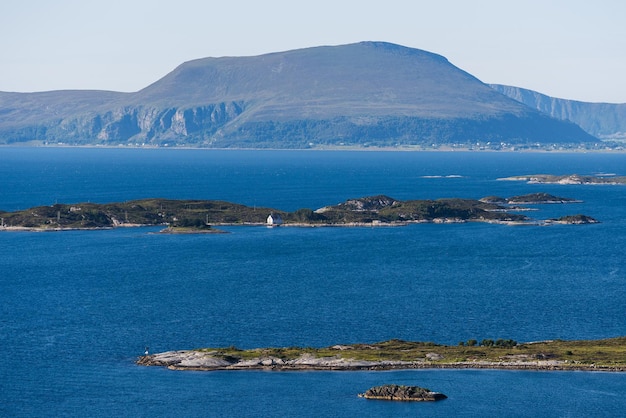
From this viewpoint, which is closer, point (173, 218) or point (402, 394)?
point (402, 394)

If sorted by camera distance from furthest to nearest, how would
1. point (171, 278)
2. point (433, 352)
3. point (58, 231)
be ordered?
point (58, 231)
point (171, 278)
point (433, 352)

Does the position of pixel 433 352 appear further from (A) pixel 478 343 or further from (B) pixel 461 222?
(B) pixel 461 222

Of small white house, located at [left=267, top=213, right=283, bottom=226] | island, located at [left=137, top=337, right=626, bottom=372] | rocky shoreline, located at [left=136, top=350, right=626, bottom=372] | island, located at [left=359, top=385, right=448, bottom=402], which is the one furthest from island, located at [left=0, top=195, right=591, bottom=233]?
island, located at [left=359, top=385, right=448, bottom=402]

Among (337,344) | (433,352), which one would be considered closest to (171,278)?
(337,344)

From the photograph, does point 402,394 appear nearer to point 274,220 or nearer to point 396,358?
point 396,358

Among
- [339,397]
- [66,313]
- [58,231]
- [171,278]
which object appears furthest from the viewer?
[58,231]

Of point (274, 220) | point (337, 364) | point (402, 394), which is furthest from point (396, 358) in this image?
point (274, 220)
